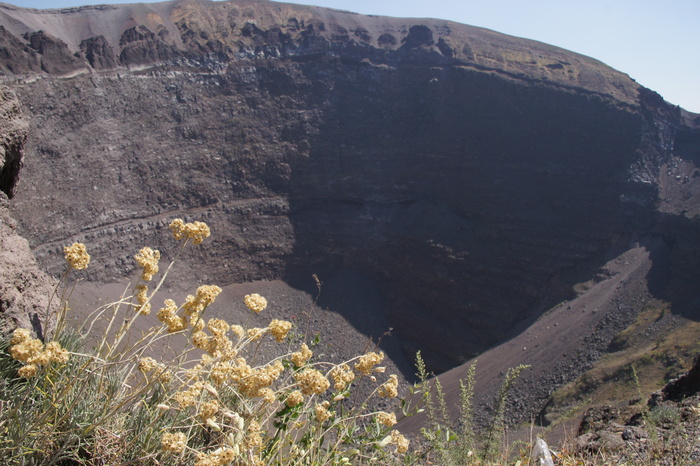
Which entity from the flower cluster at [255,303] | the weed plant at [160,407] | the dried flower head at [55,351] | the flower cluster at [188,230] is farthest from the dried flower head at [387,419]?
the dried flower head at [55,351]

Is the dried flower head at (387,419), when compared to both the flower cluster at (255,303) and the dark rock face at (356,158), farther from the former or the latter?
the dark rock face at (356,158)

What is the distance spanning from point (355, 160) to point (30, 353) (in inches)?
1278

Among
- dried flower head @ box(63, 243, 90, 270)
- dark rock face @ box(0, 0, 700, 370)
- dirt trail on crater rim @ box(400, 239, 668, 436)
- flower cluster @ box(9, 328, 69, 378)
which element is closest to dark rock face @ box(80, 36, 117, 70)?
dark rock face @ box(0, 0, 700, 370)

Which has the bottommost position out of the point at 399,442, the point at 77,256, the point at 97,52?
the point at 97,52

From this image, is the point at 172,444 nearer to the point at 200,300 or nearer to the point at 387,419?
the point at 200,300

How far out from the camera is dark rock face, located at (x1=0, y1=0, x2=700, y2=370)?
26.3 m

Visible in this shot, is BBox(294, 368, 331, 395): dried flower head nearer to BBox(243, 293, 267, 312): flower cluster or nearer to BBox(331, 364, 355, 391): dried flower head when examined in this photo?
BBox(331, 364, 355, 391): dried flower head

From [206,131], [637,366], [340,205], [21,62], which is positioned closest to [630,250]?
[637,366]

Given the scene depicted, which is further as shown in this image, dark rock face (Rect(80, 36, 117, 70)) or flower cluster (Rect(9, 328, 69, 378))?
dark rock face (Rect(80, 36, 117, 70))

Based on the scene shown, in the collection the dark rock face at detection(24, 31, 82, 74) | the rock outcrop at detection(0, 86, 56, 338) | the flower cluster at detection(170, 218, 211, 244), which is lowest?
the dark rock face at detection(24, 31, 82, 74)

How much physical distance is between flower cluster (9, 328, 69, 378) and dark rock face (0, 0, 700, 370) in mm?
24142

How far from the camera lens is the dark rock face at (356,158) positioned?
2633cm

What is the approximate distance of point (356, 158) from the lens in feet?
112

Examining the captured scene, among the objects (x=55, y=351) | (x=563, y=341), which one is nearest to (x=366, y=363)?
(x=55, y=351)
